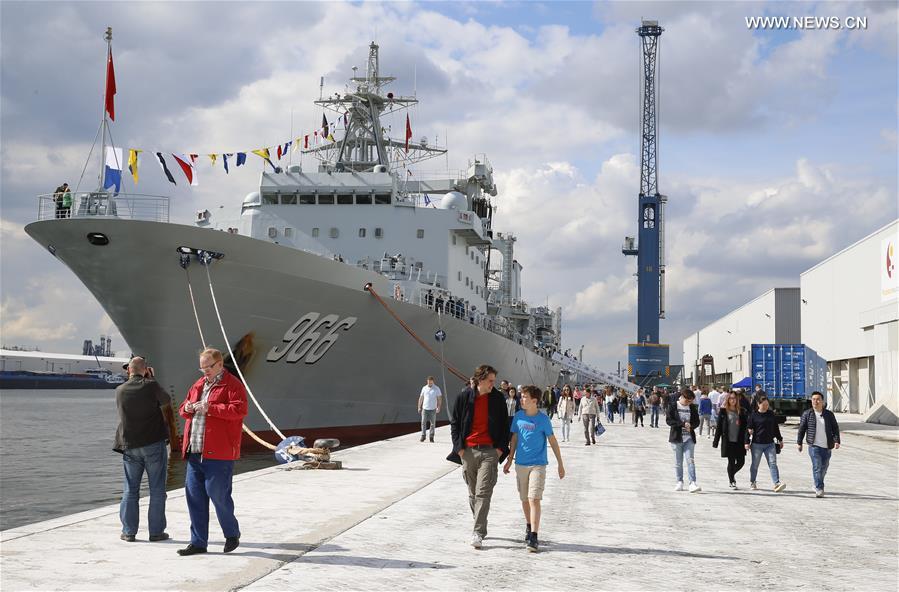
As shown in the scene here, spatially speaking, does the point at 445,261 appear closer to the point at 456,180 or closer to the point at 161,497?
the point at 456,180

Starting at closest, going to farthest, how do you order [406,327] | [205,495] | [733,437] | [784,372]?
[205,495], [733,437], [406,327], [784,372]

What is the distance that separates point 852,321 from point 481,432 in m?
40.2

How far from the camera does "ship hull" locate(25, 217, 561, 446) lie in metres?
16.6

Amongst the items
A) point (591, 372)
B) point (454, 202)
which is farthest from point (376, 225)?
point (591, 372)

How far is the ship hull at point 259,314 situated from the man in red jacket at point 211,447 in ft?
36.4

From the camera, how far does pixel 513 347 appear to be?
112 feet

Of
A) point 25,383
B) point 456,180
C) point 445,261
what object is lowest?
point 25,383

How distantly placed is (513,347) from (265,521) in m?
27.2

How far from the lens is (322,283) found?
18.6 meters

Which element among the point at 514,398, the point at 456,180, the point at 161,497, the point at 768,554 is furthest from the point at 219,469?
the point at 456,180

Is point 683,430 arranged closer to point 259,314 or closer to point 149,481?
point 149,481

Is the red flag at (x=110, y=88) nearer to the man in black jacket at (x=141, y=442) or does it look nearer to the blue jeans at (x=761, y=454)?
the man in black jacket at (x=141, y=442)

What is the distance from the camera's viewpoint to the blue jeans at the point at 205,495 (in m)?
6.02

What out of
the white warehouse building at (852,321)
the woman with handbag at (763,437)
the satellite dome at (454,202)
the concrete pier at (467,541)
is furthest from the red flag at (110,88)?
the white warehouse building at (852,321)
